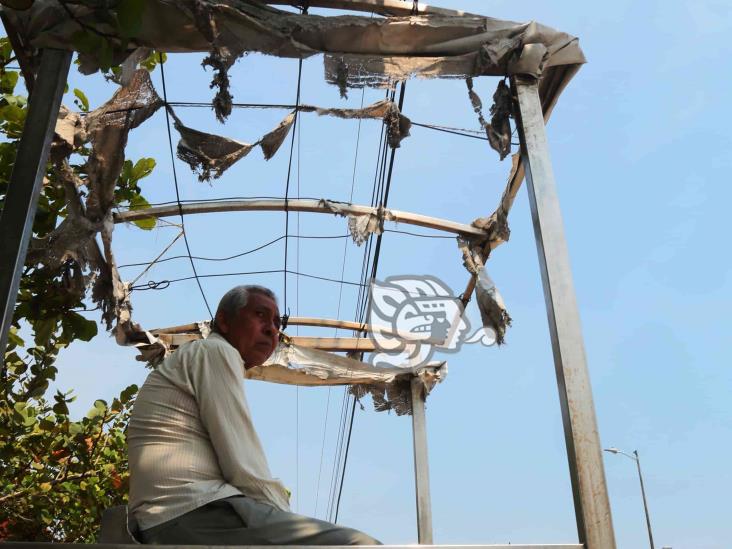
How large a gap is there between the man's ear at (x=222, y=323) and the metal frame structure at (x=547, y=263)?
28.2 inches

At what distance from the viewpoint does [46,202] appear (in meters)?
4.43

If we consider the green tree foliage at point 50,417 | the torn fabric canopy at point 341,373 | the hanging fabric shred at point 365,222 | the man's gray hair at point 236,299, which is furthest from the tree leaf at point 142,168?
the torn fabric canopy at point 341,373

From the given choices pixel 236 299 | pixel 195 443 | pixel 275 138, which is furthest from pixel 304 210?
pixel 195 443

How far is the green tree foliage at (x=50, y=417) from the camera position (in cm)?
422

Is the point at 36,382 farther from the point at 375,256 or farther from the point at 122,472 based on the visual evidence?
the point at 375,256

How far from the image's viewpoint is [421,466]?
7.35 m

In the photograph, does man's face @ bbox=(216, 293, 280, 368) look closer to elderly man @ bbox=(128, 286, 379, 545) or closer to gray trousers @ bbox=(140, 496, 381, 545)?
elderly man @ bbox=(128, 286, 379, 545)

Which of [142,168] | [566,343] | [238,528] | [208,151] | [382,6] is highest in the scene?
[382,6]

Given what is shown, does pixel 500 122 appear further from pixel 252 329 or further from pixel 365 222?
pixel 365 222

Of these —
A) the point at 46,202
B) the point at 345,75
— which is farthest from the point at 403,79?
the point at 46,202

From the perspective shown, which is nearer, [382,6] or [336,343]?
[382,6]

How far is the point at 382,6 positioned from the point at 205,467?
2.54 metres

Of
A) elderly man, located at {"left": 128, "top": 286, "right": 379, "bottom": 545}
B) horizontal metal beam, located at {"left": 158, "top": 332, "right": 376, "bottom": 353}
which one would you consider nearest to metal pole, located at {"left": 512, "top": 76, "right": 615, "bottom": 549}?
elderly man, located at {"left": 128, "top": 286, "right": 379, "bottom": 545}

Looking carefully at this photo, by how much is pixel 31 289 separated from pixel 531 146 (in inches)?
129
